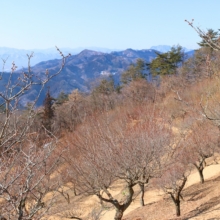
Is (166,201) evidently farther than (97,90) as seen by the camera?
No

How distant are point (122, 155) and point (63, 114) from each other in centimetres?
2555

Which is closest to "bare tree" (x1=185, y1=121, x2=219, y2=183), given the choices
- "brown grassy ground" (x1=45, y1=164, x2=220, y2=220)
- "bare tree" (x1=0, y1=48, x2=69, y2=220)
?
"brown grassy ground" (x1=45, y1=164, x2=220, y2=220)

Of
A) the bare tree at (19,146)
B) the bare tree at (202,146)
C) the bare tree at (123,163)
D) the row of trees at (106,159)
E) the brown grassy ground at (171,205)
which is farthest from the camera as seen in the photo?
the bare tree at (202,146)

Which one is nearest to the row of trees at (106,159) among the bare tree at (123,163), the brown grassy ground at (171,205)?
the bare tree at (123,163)

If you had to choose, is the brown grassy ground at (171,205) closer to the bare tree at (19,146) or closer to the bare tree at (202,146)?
the bare tree at (202,146)

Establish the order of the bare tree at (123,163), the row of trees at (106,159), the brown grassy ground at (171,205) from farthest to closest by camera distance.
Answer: the brown grassy ground at (171,205), the bare tree at (123,163), the row of trees at (106,159)

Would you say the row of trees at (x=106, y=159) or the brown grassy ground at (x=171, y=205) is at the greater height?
the row of trees at (x=106, y=159)

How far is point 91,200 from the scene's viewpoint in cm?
2048

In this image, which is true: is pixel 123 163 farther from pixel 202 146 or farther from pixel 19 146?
pixel 202 146

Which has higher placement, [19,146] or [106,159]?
[19,146]

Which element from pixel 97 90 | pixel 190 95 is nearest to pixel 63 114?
pixel 97 90

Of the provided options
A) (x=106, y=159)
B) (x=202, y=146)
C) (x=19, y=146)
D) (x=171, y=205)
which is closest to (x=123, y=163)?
(x=106, y=159)

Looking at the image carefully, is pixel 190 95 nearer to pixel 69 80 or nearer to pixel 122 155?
pixel 122 155

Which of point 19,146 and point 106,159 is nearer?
point 19,146
